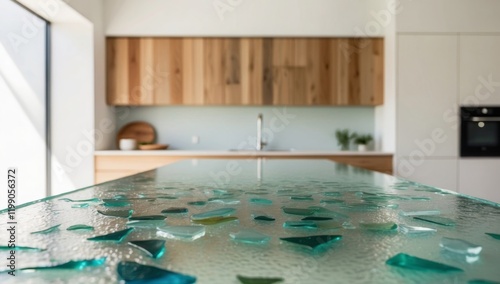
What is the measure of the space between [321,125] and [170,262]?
444 centimetres

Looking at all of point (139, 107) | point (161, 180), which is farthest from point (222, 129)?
point (161, 180)

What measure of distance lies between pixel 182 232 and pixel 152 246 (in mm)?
74

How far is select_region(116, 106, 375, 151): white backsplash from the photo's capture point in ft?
15.5

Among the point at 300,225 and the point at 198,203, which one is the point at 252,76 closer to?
the point at 198,203

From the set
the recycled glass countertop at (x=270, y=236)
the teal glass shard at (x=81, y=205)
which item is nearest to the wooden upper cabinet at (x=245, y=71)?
the recycled glass countertop at (x=270, y=236)

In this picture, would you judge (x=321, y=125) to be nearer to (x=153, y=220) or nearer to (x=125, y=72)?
(x=125, y=72)

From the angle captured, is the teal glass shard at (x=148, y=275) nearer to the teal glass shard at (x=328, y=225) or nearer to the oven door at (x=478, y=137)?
the teal glass shard at (x=328, y=225)

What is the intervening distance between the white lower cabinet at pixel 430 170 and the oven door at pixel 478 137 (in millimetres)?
185

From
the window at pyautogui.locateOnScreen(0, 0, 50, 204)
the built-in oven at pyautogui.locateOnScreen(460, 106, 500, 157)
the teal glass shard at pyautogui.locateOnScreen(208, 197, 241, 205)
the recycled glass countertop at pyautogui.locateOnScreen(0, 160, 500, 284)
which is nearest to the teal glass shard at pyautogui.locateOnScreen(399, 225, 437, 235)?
the recycled glass countertop at pyautogui.locateOnScreen(0, 160, 500, 284)

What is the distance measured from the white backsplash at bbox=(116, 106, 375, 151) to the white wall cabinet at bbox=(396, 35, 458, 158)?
708 millimetres

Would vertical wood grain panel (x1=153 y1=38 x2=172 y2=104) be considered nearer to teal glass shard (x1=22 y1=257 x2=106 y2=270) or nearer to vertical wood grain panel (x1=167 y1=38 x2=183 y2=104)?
vertical wood grain panel (x1=167 y1=38 x2=183 y2=104)

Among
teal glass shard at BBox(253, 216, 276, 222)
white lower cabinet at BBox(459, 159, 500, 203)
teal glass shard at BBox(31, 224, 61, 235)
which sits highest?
teal glass shard at BBox(31, 224, 61, 235)

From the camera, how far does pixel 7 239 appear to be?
0.51 metres

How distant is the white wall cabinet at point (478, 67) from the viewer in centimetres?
409
